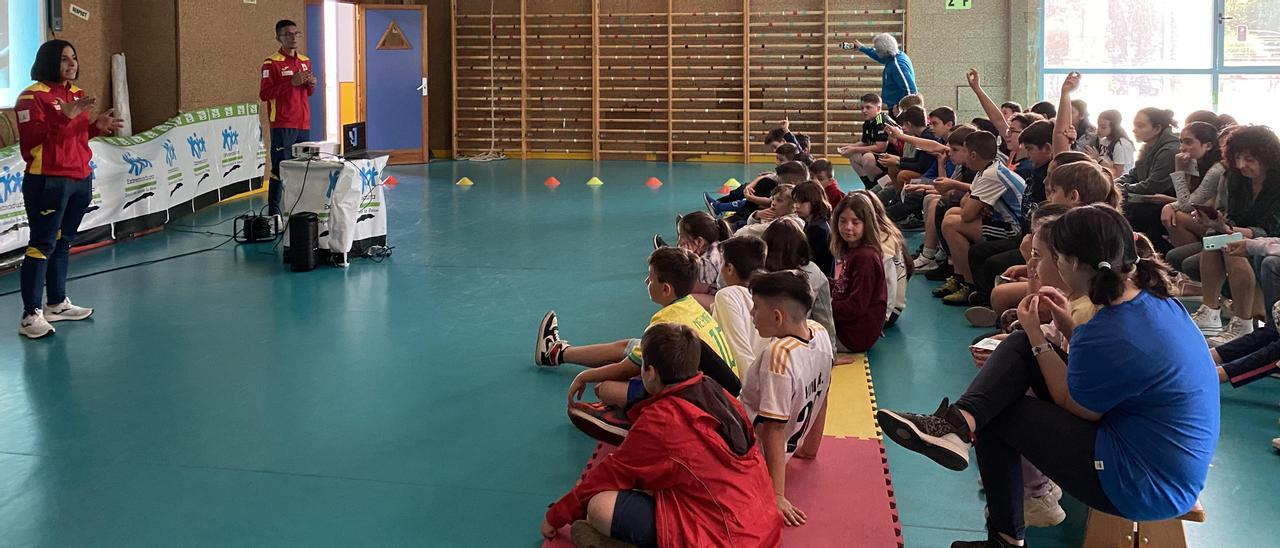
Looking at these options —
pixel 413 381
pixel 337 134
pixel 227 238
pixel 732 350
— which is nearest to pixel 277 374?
pixel 413 381

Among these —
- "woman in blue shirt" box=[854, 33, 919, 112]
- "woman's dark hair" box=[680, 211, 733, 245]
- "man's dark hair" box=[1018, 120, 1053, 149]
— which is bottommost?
"woman's dark hair" box=[680, 211, 733, 245]

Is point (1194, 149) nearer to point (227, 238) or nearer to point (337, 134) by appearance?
point (227, 238)

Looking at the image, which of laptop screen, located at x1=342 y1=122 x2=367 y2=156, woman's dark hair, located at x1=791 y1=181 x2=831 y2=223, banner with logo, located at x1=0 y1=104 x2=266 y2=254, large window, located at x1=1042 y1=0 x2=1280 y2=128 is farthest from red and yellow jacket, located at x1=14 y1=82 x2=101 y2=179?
large window, located at x1=1042 y1=0 x2=1280 y2=128

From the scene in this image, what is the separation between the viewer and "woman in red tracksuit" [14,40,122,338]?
5832 millimetres

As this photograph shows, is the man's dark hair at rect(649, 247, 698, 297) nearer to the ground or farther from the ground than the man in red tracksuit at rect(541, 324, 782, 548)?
farther from the ground

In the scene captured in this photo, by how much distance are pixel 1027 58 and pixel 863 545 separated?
13.2 metres

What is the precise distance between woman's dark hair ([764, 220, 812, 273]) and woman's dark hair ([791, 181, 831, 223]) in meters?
1.28

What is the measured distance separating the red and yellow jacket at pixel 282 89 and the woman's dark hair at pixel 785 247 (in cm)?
575

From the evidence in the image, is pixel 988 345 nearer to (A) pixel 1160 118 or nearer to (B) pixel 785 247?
(B) pixel 785 247

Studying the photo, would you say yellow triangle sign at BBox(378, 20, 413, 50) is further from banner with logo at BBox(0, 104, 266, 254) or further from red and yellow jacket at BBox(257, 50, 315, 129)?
red and yellow jacket at BBox(257, 50, 315, 129)

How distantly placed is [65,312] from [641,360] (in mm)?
4160

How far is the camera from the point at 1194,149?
19.9ft

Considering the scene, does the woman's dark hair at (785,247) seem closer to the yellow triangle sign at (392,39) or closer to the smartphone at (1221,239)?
the smartphone at (1221,239)

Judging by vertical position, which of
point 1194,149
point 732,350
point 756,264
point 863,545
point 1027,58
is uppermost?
point 1027,58
